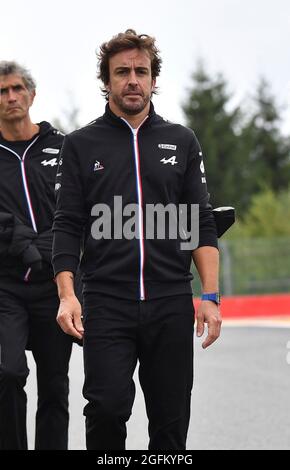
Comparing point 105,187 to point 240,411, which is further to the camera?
point 240,411

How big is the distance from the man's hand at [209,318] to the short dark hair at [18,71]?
69.2 inches

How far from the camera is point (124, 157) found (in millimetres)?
4449

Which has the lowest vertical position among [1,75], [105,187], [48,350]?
[48,350]

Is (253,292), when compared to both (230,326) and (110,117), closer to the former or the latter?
(230,326)

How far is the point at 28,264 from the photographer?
534 cm

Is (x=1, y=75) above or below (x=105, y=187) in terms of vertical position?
above

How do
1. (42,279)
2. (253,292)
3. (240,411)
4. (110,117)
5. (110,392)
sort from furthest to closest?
(253,292) → (240,411) → (42,279) → (110,117) → (110,392)

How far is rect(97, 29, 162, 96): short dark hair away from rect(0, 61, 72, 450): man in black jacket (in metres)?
1.02

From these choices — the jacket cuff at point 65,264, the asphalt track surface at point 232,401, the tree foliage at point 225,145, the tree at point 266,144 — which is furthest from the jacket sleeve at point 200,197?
the tree at point 266,144

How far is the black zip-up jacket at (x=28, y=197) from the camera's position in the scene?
17.7ft

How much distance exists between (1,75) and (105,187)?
142cm

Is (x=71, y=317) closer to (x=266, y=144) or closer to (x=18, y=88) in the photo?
(x=18, y=88)

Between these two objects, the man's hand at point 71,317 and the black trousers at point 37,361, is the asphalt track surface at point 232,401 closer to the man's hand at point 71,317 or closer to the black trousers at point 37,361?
the black trousers at point 37,361
